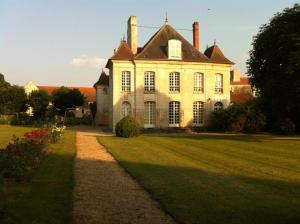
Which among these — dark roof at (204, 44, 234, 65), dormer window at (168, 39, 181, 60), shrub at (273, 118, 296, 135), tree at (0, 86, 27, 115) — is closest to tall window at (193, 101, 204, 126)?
dark roof at (204, 44, 234, 65)

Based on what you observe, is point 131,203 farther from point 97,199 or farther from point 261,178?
point 261,178

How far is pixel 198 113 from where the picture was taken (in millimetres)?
37125

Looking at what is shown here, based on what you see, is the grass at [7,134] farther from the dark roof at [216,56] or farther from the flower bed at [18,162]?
the dark roof at [216,56]

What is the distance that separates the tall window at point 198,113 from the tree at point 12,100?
1085 inches

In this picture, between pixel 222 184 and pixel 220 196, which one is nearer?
pixel 220 196

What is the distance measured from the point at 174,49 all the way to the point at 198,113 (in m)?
5.69

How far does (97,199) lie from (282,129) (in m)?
24.3

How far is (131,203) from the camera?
7.69 meters

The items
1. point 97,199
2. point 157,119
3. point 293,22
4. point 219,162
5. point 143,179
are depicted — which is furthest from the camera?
point 157,119

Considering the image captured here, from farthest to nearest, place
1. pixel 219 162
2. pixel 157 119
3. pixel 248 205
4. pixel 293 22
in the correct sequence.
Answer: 1. pixel 157 119
2. pixel 293 22
3. pixel 219 162
4. pixel 248 205

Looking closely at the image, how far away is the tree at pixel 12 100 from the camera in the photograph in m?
55.5

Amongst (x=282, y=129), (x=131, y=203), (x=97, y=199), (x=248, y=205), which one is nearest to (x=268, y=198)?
(x=248, y=205)

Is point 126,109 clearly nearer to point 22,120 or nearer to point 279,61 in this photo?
point 279,61

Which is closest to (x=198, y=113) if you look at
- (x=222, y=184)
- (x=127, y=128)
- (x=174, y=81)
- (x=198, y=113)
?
(x=198, y=113)
